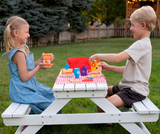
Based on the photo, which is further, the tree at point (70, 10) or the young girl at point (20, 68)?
the tree at point (70, 10)

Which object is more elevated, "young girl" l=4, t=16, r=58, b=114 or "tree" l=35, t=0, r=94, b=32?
"tree" l=35, t=0, r=94, b=32

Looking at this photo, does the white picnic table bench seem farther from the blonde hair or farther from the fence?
the fence

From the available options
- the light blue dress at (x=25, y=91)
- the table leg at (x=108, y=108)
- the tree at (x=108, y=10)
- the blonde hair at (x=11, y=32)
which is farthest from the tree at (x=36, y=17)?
the tree at (x=108, y=10)

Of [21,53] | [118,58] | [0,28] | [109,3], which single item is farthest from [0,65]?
[109,3]

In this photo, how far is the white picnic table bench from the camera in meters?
2.15

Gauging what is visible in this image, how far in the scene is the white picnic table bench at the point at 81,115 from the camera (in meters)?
2.15

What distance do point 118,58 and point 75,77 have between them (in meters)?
0.54

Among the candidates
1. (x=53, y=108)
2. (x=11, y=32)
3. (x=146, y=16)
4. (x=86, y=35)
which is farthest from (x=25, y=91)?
(x=86, y=35)

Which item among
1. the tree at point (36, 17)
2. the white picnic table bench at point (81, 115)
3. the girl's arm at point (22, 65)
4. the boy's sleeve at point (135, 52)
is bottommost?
the white picnic table bench at point (81, 115)

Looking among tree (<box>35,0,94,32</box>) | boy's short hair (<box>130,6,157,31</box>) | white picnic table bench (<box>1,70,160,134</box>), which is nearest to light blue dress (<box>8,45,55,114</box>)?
white picnic table bench (<box>1,70,160,134</box>)

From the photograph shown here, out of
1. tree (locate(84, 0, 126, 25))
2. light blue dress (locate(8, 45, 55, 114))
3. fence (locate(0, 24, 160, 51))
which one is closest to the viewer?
light blue dress (locate(8, 45, 55, 114))

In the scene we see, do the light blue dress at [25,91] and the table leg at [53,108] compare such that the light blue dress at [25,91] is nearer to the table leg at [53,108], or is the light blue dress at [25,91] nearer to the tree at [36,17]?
the table leg at [53,108]

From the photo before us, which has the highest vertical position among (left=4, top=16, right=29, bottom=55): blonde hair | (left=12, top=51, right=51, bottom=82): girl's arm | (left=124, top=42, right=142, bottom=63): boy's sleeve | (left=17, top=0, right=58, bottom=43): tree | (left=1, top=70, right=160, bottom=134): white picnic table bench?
(left=17, top=0, right=58, bottom=43): tree

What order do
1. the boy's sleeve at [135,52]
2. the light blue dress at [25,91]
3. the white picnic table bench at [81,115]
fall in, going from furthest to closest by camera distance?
the light blue dress at [25,91]
the boy's sleeve at [135,52]
the white picnic table bench at [81,115]
